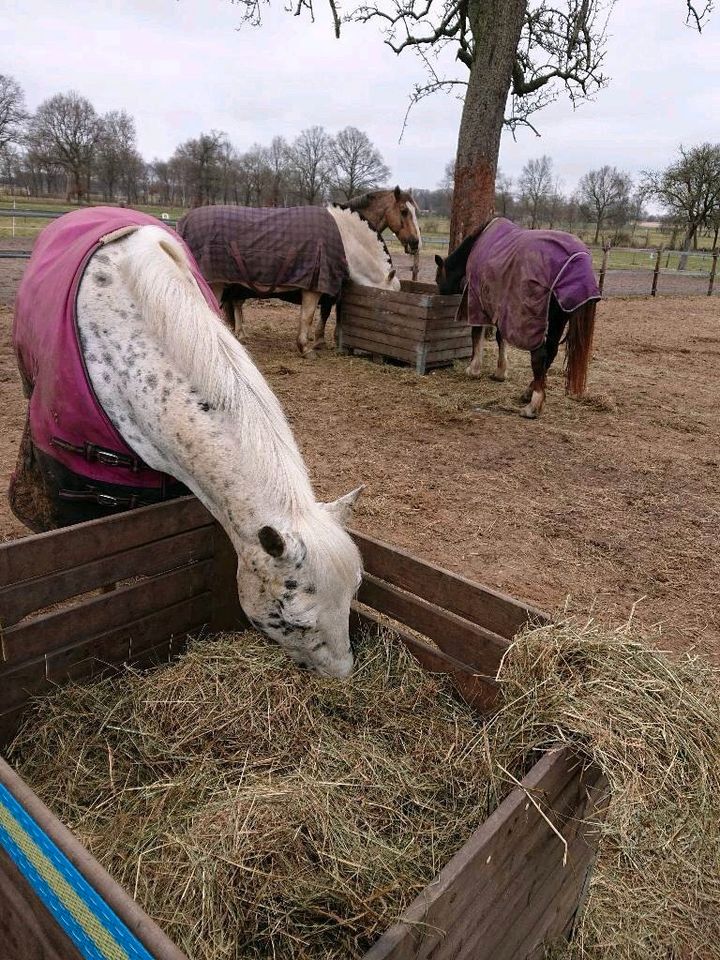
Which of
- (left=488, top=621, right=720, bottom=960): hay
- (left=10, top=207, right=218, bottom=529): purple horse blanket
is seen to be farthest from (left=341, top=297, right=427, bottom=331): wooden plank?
(left=488, top=621, right=720, bottom=960): hay

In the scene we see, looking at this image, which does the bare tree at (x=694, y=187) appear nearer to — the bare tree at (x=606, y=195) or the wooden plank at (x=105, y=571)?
the bare tree at (x=606, y=195)

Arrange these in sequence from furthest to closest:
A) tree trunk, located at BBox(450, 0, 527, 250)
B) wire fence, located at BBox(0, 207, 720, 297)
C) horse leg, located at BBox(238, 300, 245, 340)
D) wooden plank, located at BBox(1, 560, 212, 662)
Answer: wire fence, located at BBox(0, 207, 720, 297) → tree trunk, located at BBox(450, 0, 527, 250) → horse leg, located at BBox(238, 300, 245, 340) → wooden plank, located at BBox(1, 560, 212, 662)

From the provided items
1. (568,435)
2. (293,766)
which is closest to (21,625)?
(293,766)

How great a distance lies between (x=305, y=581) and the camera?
1848 mm

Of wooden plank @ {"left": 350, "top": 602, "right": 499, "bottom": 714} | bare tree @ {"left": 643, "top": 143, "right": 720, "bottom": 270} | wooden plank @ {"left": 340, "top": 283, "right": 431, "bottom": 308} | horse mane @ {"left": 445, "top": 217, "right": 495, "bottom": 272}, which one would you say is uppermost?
bare tree @ {"left": 643, "top": 143, "right": 720, "bottom": 270}

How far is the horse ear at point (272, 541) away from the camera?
5.74ft

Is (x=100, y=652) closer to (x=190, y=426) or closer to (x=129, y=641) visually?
(x=129, y=641)

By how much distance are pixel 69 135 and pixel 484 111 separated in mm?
37689

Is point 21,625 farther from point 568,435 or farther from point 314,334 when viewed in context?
point 314,334

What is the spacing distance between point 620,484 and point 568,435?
1034mm

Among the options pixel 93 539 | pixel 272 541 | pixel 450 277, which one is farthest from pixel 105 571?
pixel 450 277

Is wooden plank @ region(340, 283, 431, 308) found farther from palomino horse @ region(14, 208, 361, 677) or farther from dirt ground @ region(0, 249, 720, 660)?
palomino horse @ region(14, 208, 361, 677)

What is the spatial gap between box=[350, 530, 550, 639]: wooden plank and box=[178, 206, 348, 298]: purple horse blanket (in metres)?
5.55

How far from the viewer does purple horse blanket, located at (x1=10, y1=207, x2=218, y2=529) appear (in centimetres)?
213
